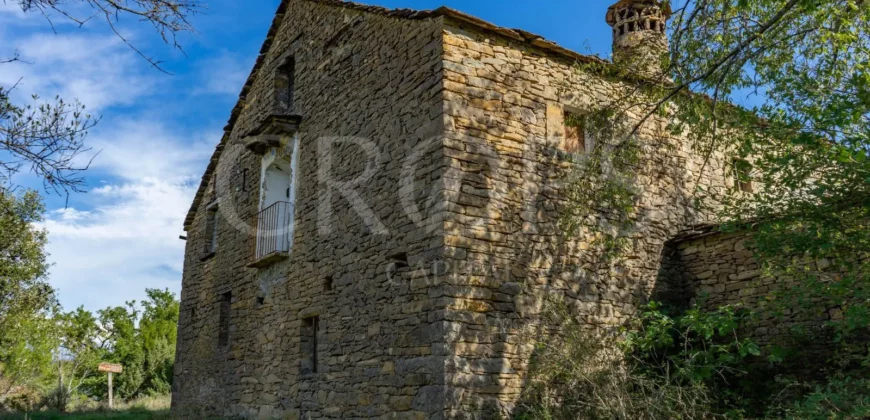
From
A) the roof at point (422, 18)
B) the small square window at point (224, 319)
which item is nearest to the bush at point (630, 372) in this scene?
the roof at point (422, 18)

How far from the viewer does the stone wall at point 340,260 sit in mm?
7379

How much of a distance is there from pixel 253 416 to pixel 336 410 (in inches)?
104

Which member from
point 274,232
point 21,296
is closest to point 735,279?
point 274,232

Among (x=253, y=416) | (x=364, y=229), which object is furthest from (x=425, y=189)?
(x=253, y=416)

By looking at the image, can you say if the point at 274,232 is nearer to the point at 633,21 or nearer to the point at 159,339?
the point at 633,21

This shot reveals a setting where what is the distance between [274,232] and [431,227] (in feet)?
14.1

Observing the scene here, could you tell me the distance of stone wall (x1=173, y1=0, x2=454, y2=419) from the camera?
7379 mm

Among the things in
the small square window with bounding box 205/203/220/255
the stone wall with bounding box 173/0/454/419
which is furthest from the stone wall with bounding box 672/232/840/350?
the small square window with bounding box 205/203/220/255

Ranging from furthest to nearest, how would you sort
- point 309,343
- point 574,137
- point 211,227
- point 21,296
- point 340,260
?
point 21,296 → point 211,227 → point 309,343 → point 340,260 → point 574,137

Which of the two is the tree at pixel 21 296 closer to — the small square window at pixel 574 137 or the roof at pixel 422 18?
the roof at pixel 422 18

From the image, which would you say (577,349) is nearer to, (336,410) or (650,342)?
(650,342)

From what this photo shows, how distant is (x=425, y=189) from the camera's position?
7391mm

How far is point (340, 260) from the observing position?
8727 millimetres

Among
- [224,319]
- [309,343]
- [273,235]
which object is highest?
[273,235]
